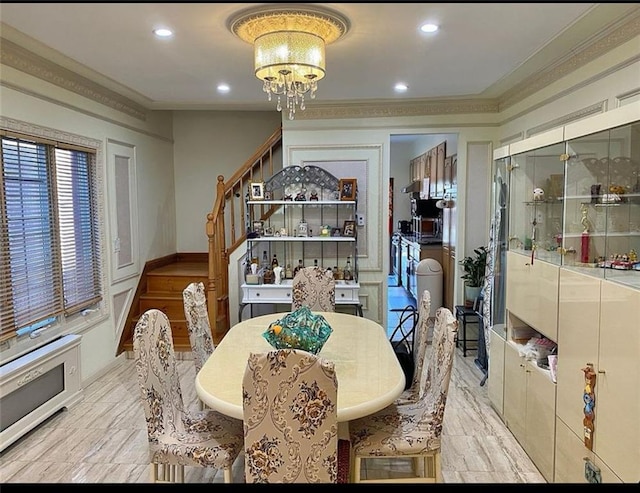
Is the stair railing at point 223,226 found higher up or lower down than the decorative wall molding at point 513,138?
lower down

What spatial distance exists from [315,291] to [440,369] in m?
1.75

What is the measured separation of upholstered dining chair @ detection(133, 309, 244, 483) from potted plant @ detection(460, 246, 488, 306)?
3276mm

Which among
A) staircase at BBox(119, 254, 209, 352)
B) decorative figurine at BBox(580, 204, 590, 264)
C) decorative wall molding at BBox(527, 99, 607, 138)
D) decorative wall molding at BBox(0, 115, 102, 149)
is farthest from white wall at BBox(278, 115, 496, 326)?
decorative figurine at BBox(580, 204, 590, 264)

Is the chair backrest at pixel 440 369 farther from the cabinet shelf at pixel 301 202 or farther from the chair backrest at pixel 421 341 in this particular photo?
the cabinet shelf at pixel 301 202

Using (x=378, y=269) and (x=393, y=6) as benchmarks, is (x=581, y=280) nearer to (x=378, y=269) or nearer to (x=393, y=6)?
(x=393, y=6)

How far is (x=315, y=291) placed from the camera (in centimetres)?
390

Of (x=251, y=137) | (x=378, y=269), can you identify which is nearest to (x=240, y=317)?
(x=378, y=269)

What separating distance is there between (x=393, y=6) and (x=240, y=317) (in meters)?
3.48

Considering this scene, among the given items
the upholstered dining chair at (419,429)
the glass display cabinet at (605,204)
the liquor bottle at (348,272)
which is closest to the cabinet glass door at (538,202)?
the glass display cabinet at (605,204)

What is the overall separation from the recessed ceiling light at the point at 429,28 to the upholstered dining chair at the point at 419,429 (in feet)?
5.42

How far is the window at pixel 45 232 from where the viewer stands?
3115 mm

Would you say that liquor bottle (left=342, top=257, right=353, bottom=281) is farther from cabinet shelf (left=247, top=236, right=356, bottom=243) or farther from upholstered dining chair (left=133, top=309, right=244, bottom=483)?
upholstered dining chair (left=133, top=309, right=244, bottom=483)

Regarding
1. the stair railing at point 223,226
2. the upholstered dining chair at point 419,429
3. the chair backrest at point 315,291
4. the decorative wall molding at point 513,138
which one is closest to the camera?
the upholstered dining chair at point 419,429

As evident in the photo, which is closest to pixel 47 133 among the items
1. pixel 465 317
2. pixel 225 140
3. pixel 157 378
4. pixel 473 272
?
pixel 157 378
